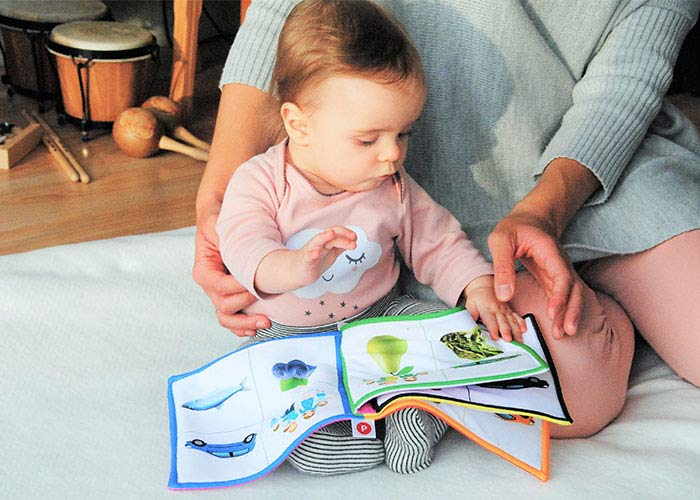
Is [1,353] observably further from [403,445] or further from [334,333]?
[403,445]

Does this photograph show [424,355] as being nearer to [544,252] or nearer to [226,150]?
[544,252]

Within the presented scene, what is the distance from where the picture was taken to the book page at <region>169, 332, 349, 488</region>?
37.9 inches

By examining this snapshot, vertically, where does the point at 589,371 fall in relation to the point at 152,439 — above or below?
above

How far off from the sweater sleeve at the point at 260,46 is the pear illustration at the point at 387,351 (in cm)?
44

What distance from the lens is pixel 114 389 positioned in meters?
1.16

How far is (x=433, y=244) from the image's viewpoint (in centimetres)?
117

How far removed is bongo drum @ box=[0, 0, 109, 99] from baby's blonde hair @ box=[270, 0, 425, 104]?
66.1 inches

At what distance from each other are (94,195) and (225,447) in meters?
1.26

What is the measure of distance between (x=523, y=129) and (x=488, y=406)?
491 mm

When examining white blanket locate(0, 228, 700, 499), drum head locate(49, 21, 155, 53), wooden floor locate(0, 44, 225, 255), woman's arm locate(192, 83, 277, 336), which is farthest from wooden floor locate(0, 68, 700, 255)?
woman's arm locate(192, 83, 277, 336)

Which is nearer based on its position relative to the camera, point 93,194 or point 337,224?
point 337,224

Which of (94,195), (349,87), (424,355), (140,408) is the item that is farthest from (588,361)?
(94,195)

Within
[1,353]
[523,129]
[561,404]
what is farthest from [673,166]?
[1,353]

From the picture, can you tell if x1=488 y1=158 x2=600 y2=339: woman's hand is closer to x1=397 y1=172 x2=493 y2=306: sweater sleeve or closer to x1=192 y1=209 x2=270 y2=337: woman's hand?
x1=397 y1=172 x2=493 y2=306: sweater sleeve
